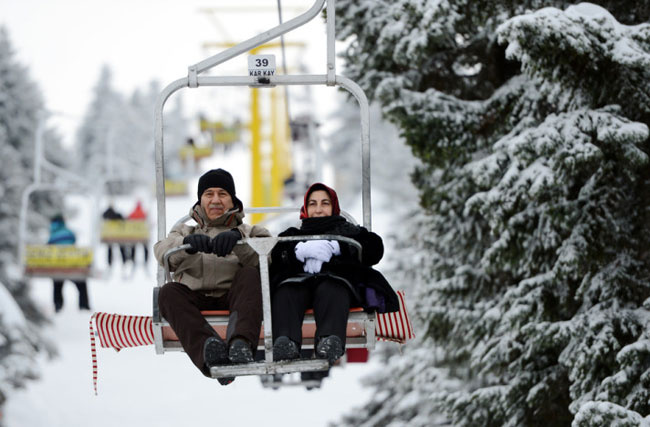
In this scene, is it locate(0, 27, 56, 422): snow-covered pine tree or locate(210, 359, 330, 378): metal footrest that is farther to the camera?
locate(0, 27, 56, 422): snow-covered pine tree

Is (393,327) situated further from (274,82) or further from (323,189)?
(274,82)

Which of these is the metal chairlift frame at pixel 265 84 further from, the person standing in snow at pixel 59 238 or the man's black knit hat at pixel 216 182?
the person standing in snow at pixel 59 238

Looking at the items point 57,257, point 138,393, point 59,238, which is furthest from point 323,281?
point 138,393

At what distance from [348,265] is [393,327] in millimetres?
595

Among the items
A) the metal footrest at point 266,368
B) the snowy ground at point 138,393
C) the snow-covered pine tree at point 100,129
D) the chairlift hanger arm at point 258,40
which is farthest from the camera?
the snow-covered pine tree at point 100,129

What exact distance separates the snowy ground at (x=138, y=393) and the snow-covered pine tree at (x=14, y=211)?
389 cm

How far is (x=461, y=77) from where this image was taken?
29.1 feet

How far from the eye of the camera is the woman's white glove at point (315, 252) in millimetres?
5324

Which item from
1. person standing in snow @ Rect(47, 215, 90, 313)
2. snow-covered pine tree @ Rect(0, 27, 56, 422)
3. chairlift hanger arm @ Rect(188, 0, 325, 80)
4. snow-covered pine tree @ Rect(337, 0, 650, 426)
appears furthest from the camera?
snow-covered pine tree @ Rect(0, 27, 56, 422)

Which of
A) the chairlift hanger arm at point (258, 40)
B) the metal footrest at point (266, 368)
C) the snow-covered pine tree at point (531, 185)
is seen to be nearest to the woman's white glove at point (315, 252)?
the metal footrest at point (266, 368)

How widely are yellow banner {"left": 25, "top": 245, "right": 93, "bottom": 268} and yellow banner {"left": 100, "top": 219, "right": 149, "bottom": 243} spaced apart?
6956 millimetres

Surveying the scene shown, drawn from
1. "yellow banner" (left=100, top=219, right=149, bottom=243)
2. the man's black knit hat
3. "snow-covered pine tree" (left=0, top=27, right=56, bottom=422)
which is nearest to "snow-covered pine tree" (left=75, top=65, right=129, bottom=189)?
"snow-covered pine tree" (left=0, top=27, right=56, bottom=422)

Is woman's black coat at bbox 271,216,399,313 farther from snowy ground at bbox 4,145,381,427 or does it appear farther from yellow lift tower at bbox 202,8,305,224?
snowy ground at bbox 4,145,381,427

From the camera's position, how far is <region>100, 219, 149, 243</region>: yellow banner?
23.9 m
